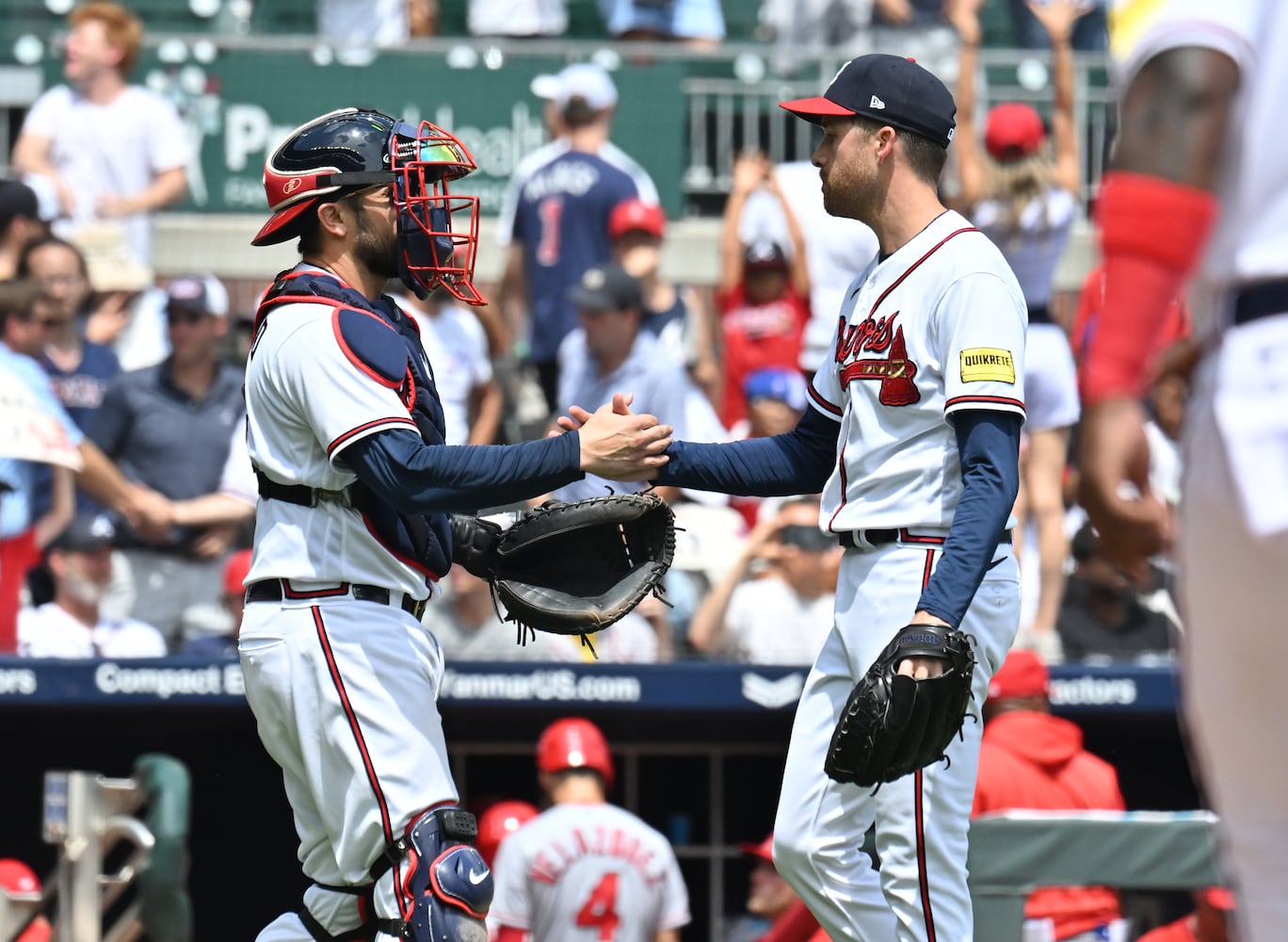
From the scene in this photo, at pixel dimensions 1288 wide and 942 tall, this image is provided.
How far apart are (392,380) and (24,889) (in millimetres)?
2984

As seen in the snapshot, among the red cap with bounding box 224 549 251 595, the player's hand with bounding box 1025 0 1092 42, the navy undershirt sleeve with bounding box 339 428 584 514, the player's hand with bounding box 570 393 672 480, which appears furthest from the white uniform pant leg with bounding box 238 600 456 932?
the player's hand with bounding box 1025 0 1092 42

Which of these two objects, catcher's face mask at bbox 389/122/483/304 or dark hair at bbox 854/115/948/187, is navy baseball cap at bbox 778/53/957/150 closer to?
dark hair at bbox 854/115/948/187

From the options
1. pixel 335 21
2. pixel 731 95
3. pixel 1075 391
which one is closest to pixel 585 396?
pixel 1075 391

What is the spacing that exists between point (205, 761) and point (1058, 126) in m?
4.55

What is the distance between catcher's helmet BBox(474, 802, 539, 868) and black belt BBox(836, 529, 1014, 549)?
3115mm

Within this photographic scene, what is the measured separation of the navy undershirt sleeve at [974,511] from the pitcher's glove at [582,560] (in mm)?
765

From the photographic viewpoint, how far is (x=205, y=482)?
7.24 m

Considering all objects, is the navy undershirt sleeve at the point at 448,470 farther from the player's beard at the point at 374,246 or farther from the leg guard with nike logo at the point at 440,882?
the leg guard with nike logo at the point at 440,882

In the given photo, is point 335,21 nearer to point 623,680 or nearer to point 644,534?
point 623,680

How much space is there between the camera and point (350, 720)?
3754mm

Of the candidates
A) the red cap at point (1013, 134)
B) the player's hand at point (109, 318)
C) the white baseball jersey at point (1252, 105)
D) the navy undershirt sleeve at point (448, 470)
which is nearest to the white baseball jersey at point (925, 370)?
the navy undershirt sleeve at point (448, 470)

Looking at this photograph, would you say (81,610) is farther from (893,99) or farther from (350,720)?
(893,99)

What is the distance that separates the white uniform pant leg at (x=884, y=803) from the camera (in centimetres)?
368

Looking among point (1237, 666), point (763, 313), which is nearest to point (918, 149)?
point (1237, 666)
